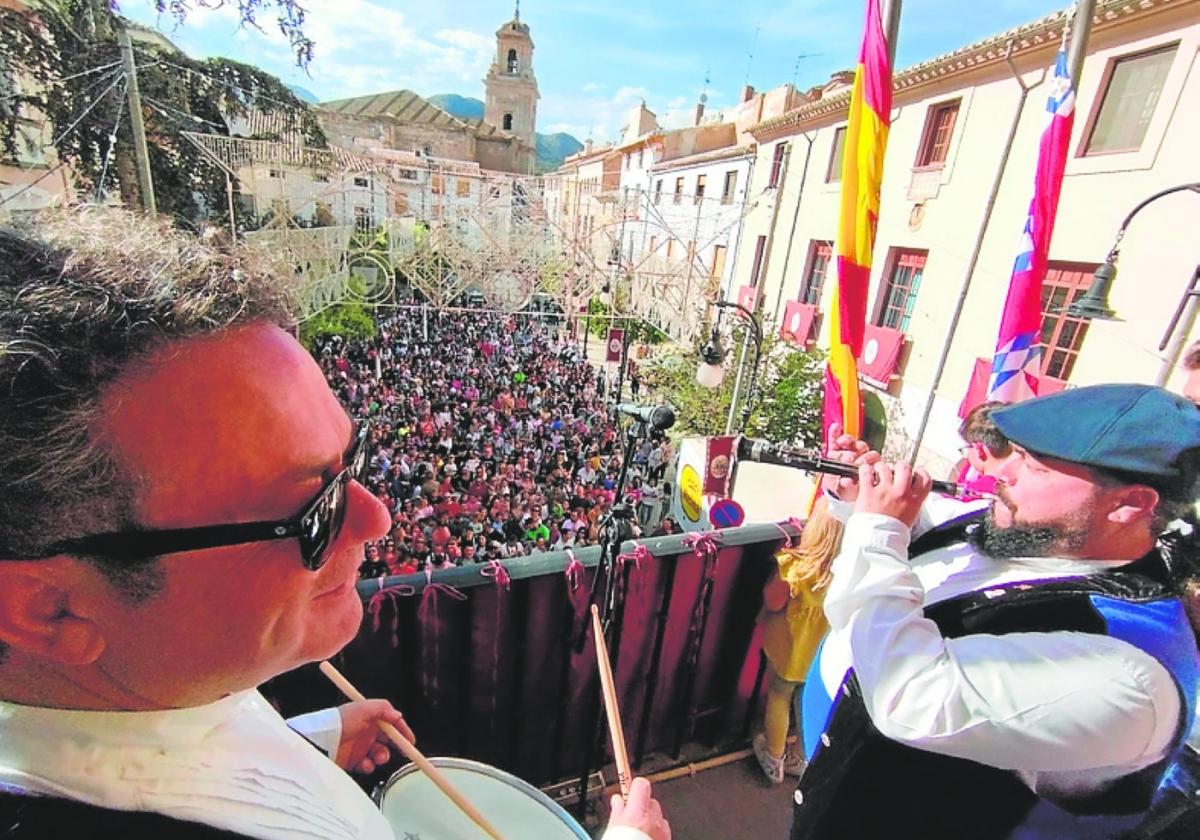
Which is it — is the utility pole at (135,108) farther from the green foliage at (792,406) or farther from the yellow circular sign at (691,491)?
the green foliage at (792,406)

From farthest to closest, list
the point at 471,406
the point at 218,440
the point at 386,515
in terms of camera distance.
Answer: the point at 471,406 < the point at 386,515 < the point at 218,440

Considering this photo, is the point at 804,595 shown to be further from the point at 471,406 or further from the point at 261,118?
the point at 261,118

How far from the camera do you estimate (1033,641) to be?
4.41 feet

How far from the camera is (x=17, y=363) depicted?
612mm

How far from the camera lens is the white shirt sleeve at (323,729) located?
55.1 inches

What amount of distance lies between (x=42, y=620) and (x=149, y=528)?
161mm

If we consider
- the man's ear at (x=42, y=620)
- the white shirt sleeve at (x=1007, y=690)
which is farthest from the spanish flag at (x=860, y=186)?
the man's ear at (x=42, y=620)

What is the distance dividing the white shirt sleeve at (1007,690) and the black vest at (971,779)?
0.09 meters

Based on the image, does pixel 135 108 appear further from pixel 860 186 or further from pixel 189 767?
pixel 189 767

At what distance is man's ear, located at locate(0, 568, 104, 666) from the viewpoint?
0.64 meters

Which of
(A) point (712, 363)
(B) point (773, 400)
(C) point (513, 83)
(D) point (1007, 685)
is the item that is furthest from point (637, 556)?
(C) point (513, 83)

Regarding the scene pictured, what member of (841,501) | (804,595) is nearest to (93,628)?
(841,501)

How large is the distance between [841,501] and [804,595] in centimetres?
59

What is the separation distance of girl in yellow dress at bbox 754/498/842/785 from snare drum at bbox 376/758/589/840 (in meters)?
1.51
